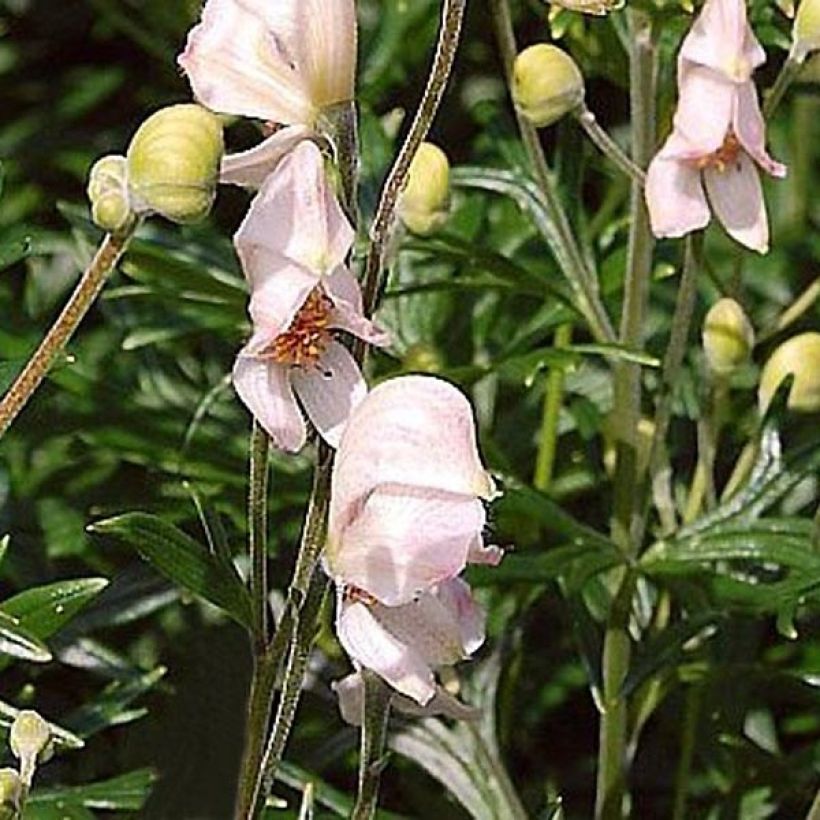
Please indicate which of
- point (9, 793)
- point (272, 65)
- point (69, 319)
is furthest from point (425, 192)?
point (9, 793)

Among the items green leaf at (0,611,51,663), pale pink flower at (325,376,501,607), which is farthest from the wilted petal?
green leaf at (0,611,51,663)

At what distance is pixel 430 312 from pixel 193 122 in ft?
2.29

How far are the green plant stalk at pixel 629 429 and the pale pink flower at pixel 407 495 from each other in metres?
0.44

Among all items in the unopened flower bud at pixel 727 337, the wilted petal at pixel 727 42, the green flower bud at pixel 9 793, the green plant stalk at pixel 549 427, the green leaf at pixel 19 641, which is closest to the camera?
the green flower bud at pixel 9 793

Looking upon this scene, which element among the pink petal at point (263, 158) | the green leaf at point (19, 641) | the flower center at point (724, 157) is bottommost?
the green leaf at point (19, 641)

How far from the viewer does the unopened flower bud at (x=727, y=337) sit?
1516 mm

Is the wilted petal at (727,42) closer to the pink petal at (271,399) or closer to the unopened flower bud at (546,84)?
the unopened flower bud at (546,84)

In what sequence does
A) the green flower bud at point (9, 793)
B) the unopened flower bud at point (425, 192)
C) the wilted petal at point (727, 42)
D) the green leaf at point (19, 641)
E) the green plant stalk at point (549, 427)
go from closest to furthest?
the green flower bud at point (9, 793) < the green leaf at point (19, 641) < the wilted petal at point (727, 42) < the unopened flower bud at point (425, 192) < the green plant stalk at point (549, 427)

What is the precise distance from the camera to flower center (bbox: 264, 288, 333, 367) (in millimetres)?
1094

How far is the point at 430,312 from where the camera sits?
1759 mm

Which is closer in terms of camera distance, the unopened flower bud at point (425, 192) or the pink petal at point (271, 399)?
the pink petal at point (271, 399)

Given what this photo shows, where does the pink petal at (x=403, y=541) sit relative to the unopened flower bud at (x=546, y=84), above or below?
below

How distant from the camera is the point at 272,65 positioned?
3.67 ft

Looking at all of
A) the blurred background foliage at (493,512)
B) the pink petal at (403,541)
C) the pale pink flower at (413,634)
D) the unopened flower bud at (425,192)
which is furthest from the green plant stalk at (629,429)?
the pink petal at (403,541)
